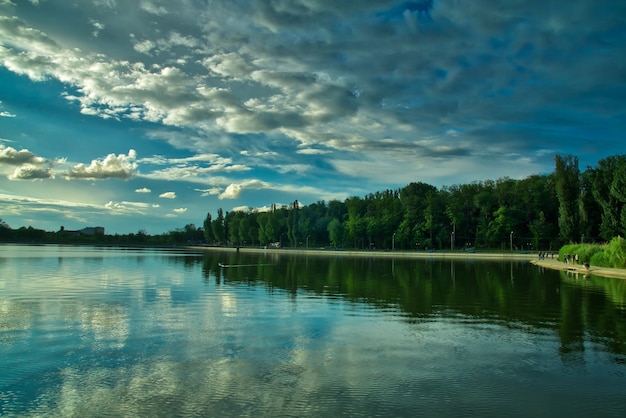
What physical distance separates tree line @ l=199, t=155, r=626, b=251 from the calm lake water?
59.5 meters

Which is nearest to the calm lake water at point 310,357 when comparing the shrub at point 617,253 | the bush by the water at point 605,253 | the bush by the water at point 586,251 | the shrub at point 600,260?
the shrub at point 617,253

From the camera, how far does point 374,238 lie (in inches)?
5812

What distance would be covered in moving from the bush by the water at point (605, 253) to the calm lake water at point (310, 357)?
2429cm

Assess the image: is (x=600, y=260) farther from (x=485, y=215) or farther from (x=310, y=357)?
(x=485, y=215)

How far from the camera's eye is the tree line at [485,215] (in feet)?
261

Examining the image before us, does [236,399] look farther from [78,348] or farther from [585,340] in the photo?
[585,340]

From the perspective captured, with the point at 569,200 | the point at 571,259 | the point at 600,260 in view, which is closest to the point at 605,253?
the point at 600,260

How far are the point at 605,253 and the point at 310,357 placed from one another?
158ft

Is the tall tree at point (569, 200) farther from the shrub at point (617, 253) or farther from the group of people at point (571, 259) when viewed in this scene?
the shrub at point (617, 253)

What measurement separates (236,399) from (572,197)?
83.2m

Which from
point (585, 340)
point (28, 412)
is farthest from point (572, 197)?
Result: point (28, 412)

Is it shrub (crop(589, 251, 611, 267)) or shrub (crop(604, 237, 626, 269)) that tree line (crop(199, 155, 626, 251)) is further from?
shrub (crop(604, 237, 626, 269))

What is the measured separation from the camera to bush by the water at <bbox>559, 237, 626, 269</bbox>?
154 feet

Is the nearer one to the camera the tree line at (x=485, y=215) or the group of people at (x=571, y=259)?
the group of people at (x=571, y=259)
